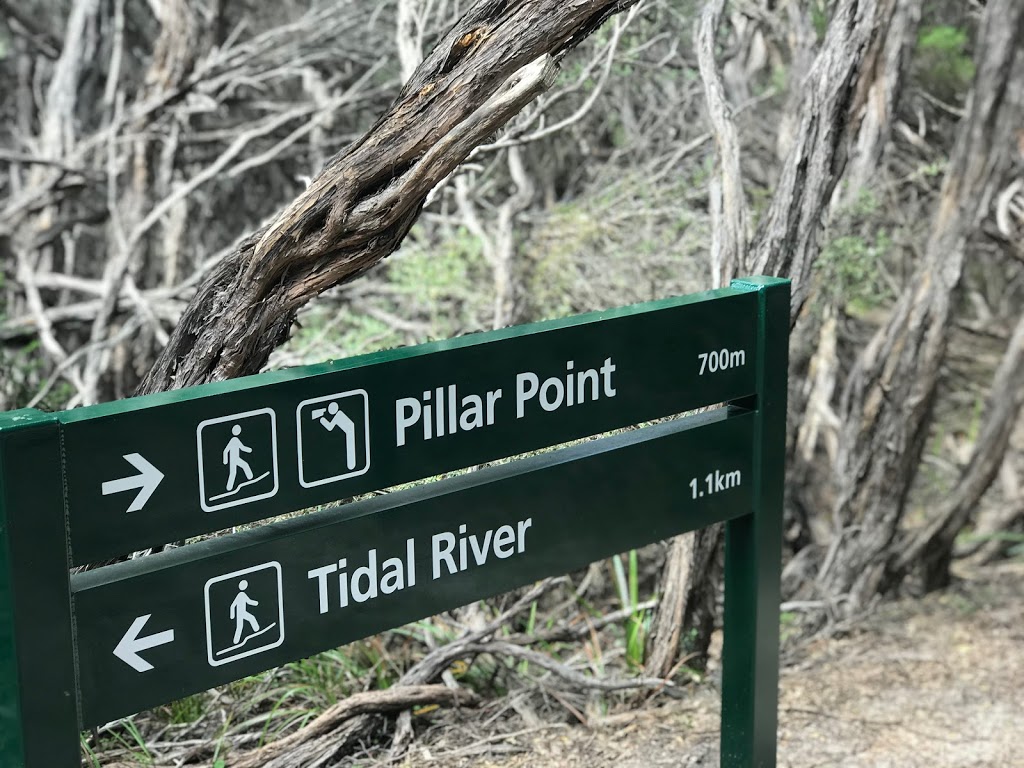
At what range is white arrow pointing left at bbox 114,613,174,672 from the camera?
1875 millimetres

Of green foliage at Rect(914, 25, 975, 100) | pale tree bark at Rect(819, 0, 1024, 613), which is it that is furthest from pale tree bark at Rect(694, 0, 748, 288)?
green foliage at Rect(914, 25, 975, 100)

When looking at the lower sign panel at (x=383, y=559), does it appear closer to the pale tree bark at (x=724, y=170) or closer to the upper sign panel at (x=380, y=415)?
the upper sign panel at (x=380, y=415)

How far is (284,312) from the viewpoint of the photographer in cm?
279

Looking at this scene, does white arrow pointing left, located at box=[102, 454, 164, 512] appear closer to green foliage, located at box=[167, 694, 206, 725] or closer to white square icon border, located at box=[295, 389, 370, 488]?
white square icon border, located at box=[295, 389, 370, 488]

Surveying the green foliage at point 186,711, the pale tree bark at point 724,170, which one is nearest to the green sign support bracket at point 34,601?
the green foliage at point 186,711

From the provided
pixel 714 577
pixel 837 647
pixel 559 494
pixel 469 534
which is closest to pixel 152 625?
pixel 469 534

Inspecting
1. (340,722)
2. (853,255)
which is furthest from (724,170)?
(340,722)

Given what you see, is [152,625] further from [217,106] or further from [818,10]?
[217,106]

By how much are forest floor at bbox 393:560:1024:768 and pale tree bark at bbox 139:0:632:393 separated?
4.30 feet

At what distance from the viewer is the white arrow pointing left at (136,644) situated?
1.88 m

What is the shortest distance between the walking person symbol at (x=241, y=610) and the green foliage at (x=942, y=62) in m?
4.40

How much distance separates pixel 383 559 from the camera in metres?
2.19

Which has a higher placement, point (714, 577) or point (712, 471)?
point (712, 471)

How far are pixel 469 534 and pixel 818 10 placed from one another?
3.48 metres
